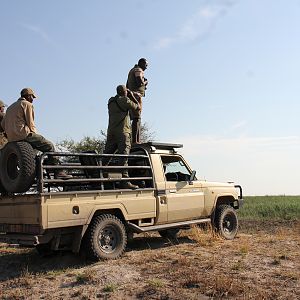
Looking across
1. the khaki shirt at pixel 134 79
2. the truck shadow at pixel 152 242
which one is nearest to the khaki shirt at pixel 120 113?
the khaki shirt at pixel 134 79

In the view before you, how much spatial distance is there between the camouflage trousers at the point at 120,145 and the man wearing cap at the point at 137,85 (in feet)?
3.26

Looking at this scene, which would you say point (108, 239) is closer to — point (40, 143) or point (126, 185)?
point (126, 185)

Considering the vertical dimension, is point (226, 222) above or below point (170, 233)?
above

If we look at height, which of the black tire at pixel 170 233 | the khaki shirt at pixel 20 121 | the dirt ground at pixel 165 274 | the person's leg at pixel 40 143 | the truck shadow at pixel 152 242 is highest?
the khaki shirt at pixel 20 121

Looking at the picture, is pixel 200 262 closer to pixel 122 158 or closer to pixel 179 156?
pixel 122 158

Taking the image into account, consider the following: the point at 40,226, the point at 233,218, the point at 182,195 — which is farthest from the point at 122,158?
the point at 233,218

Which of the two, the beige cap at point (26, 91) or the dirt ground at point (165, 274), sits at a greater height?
the beige cap at point (26, 91)

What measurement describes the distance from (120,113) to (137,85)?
5.35ft

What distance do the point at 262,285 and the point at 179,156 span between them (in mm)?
4589

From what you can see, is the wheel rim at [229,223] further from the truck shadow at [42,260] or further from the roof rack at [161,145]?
the roof rack at [161,145]

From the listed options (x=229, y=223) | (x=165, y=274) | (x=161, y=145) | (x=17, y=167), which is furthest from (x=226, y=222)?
(x=17, y=167)

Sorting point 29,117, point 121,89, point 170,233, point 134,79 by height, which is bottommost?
point 170,233

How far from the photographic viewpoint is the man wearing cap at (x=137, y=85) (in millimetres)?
11297

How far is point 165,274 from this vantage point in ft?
24.9
